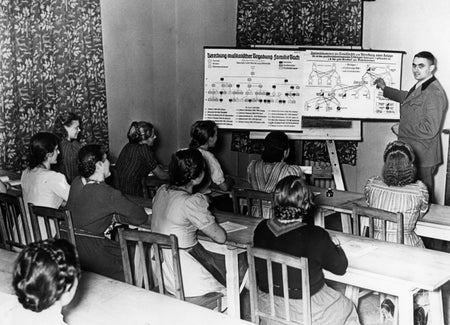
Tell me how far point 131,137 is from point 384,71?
2.64 metres

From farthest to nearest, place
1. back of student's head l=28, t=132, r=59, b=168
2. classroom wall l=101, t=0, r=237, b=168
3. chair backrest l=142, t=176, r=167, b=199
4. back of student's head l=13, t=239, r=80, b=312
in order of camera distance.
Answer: classroom wall l=101, t=0, r=237, b=168, chair backrest l=142, t=176, r=167, b=199, back of student's head l=28, t=132, r=59, b=168, back of student's head l=13, t=239, r=80, b=312

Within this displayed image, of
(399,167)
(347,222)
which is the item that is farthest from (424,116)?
(399,167)

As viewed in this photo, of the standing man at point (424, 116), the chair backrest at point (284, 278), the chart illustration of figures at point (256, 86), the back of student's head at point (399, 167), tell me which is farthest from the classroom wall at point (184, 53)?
the chair backrest at point (284, 278)

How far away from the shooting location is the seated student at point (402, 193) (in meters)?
3.87

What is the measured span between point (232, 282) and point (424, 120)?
302 cm

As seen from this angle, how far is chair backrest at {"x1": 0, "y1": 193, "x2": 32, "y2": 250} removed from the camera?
4.08 metres

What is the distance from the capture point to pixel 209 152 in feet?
17.2

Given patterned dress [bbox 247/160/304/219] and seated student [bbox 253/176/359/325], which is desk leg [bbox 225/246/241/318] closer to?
seated student [bbox 253/176/359/325]

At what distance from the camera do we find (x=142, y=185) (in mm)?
5453

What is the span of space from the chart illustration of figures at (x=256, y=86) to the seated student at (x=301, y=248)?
141 inches

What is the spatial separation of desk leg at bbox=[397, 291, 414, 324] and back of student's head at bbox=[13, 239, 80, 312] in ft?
5.29

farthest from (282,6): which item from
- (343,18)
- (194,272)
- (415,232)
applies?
(194,272)

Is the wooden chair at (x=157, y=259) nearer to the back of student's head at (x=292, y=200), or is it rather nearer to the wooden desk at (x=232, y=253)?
the wooden desk at (x=232, y=253)

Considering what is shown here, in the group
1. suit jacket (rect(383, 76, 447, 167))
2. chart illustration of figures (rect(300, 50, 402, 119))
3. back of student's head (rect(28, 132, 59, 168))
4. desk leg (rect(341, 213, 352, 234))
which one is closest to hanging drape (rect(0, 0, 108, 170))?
back of student's head (rect(28, 132, 59, 168))
